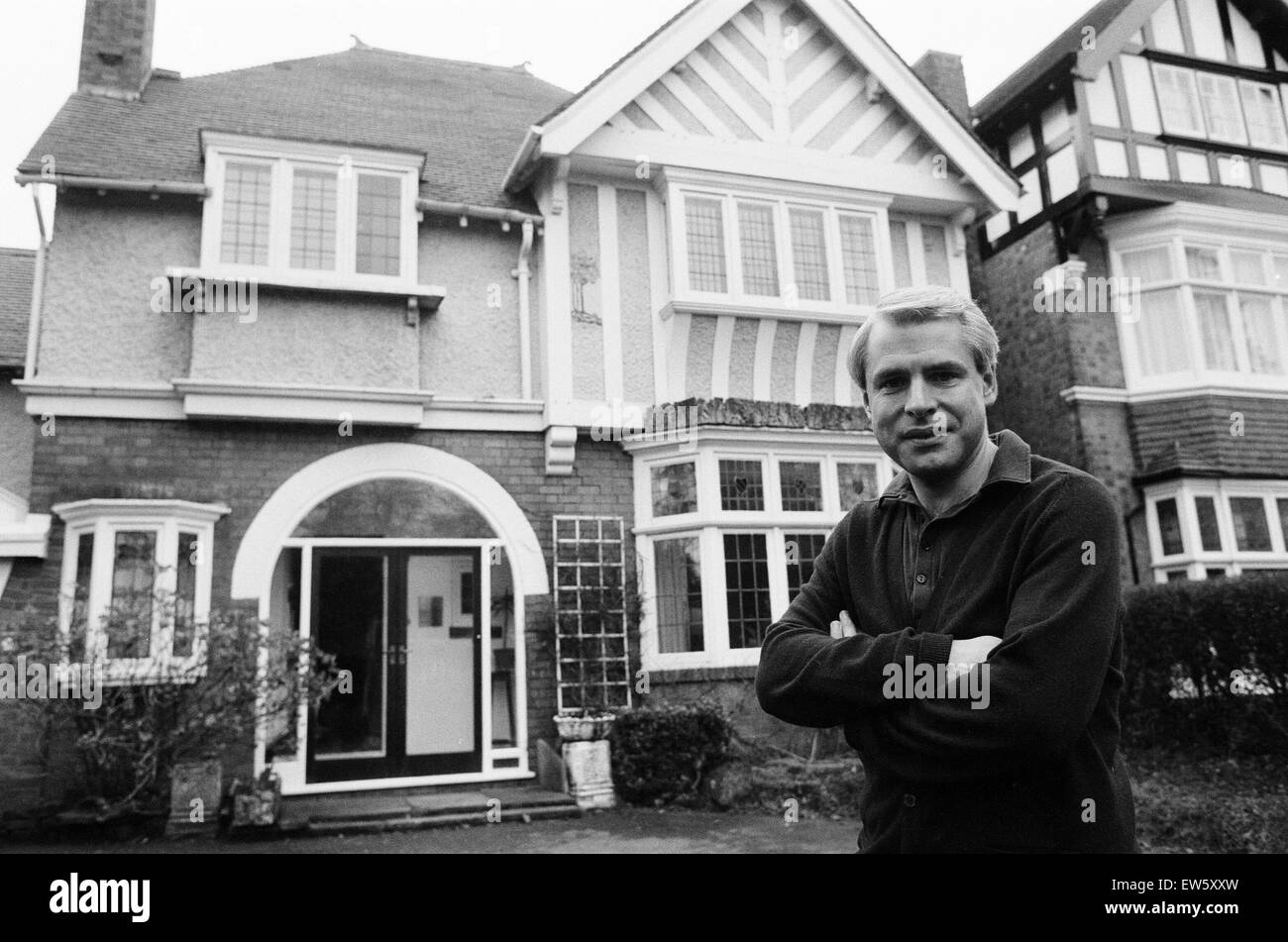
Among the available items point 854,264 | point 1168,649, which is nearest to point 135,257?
point 854,264

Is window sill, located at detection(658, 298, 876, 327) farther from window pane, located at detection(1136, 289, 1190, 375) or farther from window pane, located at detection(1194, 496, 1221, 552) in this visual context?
window pane, located at detection(1194, 496, 1221, 552)

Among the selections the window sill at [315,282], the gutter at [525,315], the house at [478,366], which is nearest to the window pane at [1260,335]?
the house at [478,366]

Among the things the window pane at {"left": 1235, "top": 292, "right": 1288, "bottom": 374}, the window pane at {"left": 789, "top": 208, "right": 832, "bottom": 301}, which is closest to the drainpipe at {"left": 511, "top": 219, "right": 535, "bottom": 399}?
the window pane at {"left": 789, "top": 208, "right": 832, "bottom": 301}

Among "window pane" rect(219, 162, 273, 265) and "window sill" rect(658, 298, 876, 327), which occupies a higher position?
"window pane" rect(219, 162, 273, 265)

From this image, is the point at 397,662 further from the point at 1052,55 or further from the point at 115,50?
the point at 1052,55

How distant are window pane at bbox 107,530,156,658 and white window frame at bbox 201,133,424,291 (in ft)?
8.66

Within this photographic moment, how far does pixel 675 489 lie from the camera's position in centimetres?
997

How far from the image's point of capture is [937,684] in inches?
56.9

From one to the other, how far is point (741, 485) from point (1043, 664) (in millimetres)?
8615

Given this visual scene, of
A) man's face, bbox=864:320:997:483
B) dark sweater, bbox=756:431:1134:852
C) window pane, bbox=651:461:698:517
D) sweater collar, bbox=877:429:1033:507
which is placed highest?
window pane, bbox=651:461:698:517

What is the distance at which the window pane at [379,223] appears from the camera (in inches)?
375

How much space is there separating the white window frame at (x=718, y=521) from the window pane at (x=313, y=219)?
3.87 m

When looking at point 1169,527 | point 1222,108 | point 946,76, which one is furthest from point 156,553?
point 1222,108

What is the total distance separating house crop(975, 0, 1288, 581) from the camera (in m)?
11.4
